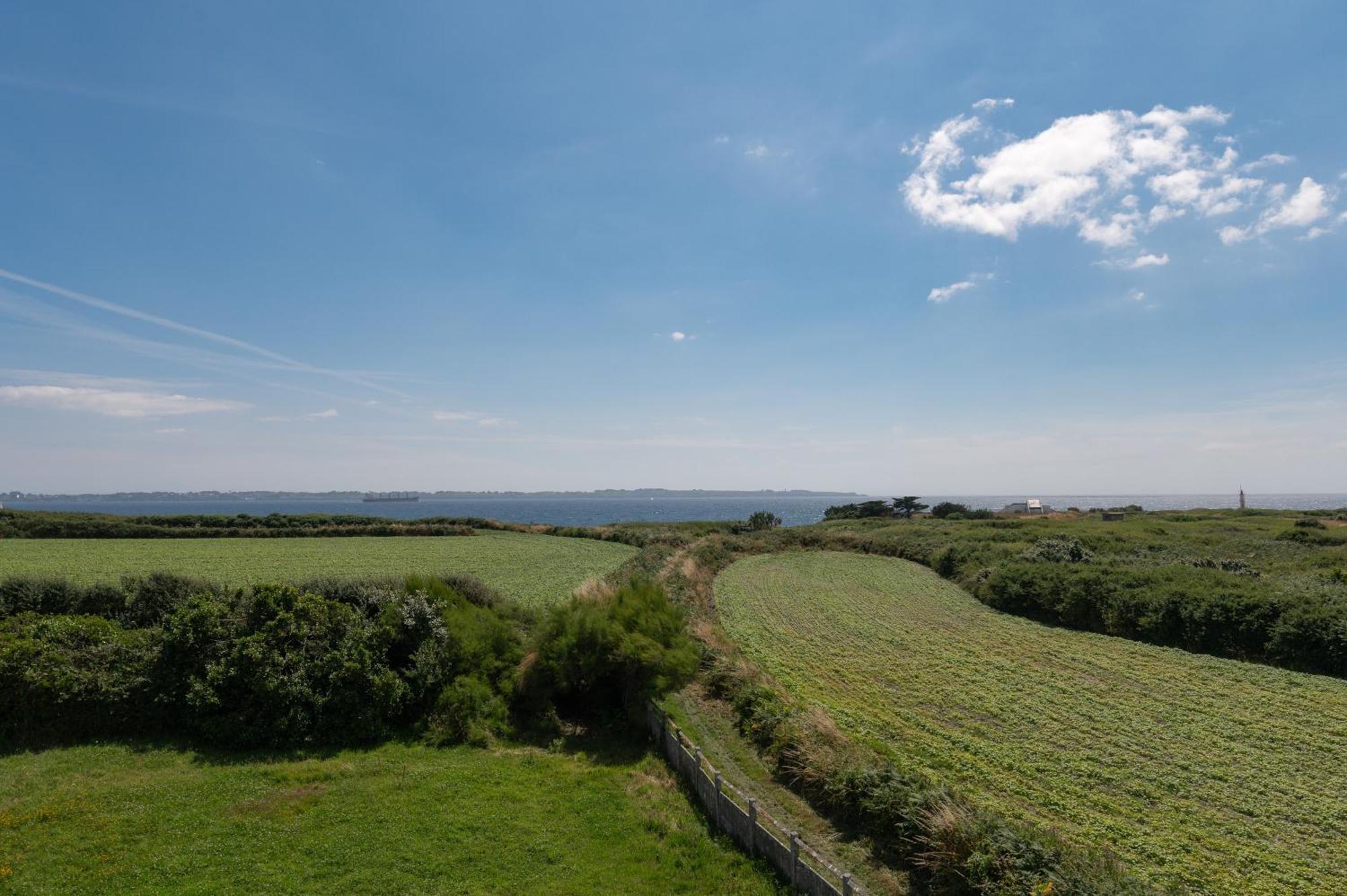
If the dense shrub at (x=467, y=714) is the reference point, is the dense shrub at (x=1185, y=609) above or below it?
above

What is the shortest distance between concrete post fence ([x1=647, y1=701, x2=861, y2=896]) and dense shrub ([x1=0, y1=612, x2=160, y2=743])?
1655 cm

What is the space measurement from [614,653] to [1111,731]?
14650 mm

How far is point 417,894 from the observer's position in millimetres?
11383

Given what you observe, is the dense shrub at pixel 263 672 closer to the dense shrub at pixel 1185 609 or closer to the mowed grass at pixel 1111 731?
the mowed grass at pixel 1111 731

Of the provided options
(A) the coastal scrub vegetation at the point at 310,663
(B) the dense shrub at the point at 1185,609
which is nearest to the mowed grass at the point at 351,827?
(A) the coastal scrub vegetation at the point at 310,663

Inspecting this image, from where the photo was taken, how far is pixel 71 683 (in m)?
18.0

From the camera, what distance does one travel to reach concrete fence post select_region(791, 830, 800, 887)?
35.2 feet

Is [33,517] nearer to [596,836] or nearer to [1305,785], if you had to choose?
[596,836]

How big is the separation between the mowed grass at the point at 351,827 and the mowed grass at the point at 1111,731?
21.5 feet

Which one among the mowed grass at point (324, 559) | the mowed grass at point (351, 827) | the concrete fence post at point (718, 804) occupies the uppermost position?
the mowed grass at point (324, 559)

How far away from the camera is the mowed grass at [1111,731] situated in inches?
461

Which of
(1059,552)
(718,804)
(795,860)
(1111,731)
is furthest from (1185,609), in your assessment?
(795,860)

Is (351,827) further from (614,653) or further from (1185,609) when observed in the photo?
(1185,609)

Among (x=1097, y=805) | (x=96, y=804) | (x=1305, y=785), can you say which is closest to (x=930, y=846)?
(x=1097, y=805)
